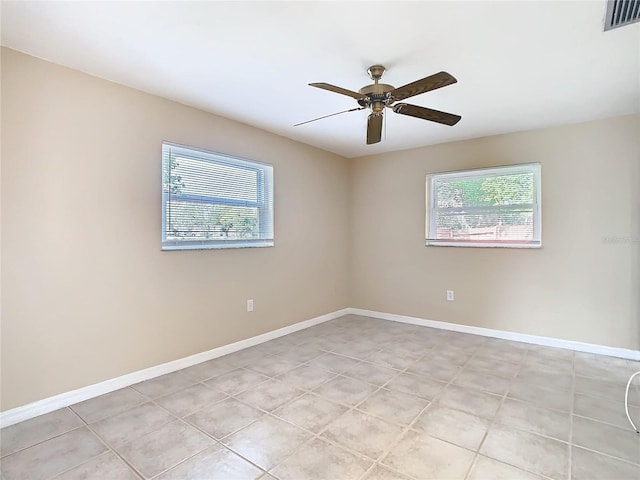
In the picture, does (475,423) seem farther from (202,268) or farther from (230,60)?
(230,60)

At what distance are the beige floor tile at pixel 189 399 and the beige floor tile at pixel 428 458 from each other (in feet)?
4.18

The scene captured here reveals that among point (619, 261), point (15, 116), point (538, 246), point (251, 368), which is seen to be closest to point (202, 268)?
point (251, 368)

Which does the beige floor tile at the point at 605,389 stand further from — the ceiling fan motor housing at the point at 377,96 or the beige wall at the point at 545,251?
the ceiling fan motor housing at the point at 377,96

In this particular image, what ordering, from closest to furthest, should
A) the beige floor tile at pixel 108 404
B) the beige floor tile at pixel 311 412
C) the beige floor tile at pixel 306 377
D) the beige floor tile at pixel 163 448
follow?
1. the beige floor tile at pixel 163 448
2. the beige floor tile at pixel 311 412
3. the beige floor tile at pixel 108 404
4. the beige floor tile at pixel 306 377

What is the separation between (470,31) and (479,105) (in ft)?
3.94

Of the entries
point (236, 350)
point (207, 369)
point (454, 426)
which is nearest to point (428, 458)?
point (454, 426)

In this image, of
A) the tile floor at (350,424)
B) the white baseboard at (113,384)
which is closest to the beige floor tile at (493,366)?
the tile floor at (350,424)

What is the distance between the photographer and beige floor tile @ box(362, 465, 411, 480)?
1.59 meters

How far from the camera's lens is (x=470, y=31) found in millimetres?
1927

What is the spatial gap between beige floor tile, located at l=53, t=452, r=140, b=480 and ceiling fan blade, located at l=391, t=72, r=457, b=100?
8.30 ft

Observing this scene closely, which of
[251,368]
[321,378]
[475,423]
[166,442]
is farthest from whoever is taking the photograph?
[251,368]

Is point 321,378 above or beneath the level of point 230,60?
beneath

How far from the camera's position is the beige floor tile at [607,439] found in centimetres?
177

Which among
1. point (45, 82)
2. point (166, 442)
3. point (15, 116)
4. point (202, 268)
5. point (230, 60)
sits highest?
point (230, 60)
